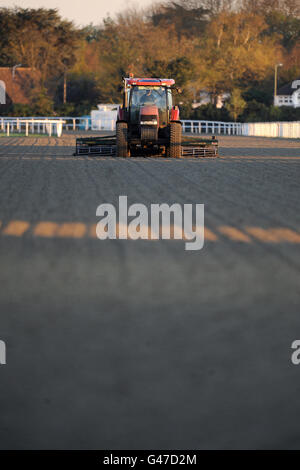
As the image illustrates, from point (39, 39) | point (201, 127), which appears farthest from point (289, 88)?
point (201, 127)

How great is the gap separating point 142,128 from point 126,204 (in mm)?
12646

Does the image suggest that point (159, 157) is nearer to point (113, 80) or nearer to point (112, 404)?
point (112, 404)

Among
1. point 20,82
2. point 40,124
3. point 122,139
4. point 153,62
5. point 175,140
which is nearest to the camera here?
point 122,139

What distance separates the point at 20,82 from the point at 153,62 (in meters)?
20.7

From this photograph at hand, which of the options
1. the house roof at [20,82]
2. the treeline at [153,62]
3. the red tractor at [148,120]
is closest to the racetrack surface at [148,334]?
the red tractor at [148,120]

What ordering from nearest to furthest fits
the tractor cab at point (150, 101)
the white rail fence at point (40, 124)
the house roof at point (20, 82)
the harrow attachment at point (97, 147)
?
the tractor cab at point (150, 101) → the harrow attachment at point (97, 147) → the white rail fence at point (40, 124) → the house roof at point (20, 82)

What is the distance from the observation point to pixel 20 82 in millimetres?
95562

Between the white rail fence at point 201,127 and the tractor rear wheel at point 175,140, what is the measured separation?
81.0 ft

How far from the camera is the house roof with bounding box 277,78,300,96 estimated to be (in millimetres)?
102062

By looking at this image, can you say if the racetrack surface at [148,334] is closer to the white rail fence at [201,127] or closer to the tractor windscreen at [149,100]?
the tractor windscreen at [149,100]

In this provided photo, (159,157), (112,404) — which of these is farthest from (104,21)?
(112,404)

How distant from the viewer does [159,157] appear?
25.8m

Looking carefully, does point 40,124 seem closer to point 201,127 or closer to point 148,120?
point 201,127

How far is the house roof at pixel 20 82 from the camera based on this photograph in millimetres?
94875
